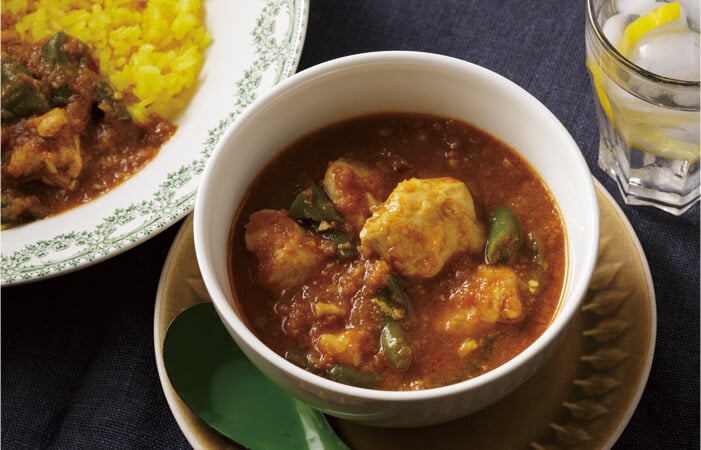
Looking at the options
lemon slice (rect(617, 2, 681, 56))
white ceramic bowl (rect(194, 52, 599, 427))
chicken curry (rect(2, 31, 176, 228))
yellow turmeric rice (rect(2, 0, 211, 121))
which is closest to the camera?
white ceramic bowl (rect(194, 52, 599, 427))

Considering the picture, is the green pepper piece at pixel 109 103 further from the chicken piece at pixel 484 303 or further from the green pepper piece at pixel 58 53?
the chicken piece at pixel 484 303

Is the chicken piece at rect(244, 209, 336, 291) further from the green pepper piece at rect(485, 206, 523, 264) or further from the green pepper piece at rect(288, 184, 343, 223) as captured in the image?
the green pepper piece at rect(485, 206, 523, 264)

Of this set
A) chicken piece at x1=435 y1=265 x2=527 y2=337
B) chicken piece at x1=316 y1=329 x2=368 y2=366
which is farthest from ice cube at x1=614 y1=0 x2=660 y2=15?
chicken piece at x1=316 y1=329 x2=368 y2=366

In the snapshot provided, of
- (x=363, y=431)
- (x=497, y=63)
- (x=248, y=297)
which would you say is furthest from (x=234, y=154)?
(x=497, y=63)

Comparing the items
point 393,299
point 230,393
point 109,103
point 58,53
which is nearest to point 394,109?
point 393,299

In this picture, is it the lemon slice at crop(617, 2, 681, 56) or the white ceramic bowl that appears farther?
the lemon slice at crop(617, 2, 681, 56)

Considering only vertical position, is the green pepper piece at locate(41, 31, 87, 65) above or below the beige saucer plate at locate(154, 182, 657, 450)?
above

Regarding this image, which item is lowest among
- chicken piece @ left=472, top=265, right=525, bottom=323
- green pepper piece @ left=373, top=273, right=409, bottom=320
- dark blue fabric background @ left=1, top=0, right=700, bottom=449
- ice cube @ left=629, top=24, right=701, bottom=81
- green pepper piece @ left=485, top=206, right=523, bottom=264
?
dark blue fabric background @ left=1, top=0, right=700, bottom=449
